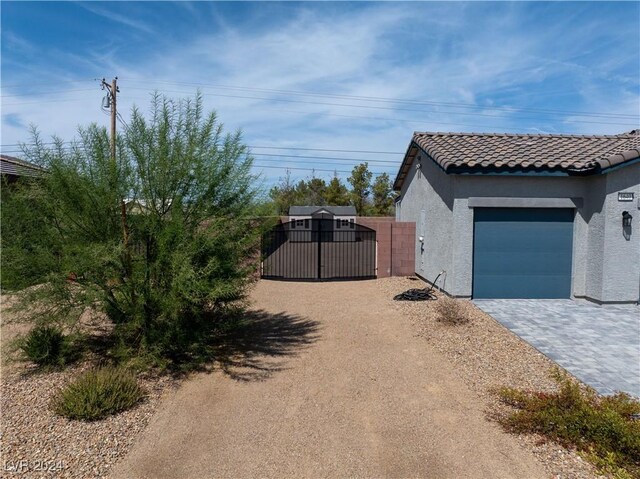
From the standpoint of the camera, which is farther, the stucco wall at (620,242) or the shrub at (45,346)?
the stucco wall at (620,242)

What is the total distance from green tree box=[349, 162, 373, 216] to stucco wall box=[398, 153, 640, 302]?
103ft

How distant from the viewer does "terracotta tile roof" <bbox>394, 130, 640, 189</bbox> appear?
34.7 ft

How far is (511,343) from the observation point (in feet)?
25.2

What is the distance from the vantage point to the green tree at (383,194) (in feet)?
140

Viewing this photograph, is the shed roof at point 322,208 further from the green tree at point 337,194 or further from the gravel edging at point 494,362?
the gravel edging at point 494,362

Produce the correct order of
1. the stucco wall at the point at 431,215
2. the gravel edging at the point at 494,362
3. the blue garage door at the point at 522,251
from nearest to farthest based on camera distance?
the gravel edging at the point at 494,362 < the blue garage door at the point at 522,251 < the stucco wall at the point at 431,215

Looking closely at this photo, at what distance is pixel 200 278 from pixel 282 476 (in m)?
2.87

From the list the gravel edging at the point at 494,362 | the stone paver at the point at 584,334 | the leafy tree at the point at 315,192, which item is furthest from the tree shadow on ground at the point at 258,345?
the leafy tree at the point at 315,192

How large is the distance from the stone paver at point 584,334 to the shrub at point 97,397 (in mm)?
6071

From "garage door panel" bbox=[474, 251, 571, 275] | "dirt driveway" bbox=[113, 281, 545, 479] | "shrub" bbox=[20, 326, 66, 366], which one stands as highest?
"garage door panel" bbox=[474, 251, 571, 275]

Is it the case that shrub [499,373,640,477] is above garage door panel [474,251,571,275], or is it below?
below

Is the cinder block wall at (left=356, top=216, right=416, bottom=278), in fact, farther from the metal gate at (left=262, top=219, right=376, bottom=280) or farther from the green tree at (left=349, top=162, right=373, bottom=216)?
the green tree at (left=349, top=162, right=373, bottom=216)

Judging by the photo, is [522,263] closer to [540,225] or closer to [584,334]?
[540,225]

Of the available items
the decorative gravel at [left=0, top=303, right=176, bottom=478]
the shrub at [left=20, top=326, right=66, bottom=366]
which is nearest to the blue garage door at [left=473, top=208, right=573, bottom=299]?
the decorative gravel at [left=0, top=303, right=176, bottom=478]
